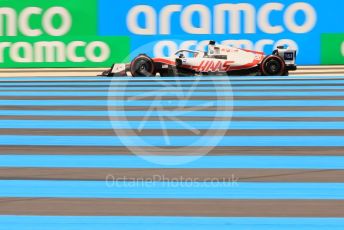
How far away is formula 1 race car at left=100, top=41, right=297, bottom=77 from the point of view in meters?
19.4

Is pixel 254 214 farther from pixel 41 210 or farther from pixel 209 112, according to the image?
pixel 209 112

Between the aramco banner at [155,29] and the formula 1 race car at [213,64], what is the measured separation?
293 centimetres

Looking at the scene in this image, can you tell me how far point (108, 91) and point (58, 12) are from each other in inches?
288

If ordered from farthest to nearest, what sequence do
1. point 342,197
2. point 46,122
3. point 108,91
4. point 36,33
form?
1. point 36,33
2. point 108,91
3. point 46,122
4. point 342,197

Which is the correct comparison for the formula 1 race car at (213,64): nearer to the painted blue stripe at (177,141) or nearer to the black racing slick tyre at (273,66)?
the black racing slick tyre at (273,66)

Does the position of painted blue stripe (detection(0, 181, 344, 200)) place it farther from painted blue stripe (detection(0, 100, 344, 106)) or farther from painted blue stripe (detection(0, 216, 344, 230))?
painted blue stripe (detection(0, 100, 344, 106))

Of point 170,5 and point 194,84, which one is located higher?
point 170,5

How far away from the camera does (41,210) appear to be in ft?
18.6

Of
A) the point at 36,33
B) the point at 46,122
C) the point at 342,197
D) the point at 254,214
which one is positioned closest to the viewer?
the point at 254,214

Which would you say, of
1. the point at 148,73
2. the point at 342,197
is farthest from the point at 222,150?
the point at 148,73

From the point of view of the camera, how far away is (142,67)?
19.5m

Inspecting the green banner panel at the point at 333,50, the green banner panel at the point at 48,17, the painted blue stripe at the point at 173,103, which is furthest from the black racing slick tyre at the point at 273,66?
the green banner panel at the point at 48,17

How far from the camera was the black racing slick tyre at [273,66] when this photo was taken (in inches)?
773

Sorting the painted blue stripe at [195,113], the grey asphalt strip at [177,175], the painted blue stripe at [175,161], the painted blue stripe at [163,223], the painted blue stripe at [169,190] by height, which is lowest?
the painted blue stripe at [195,113]
